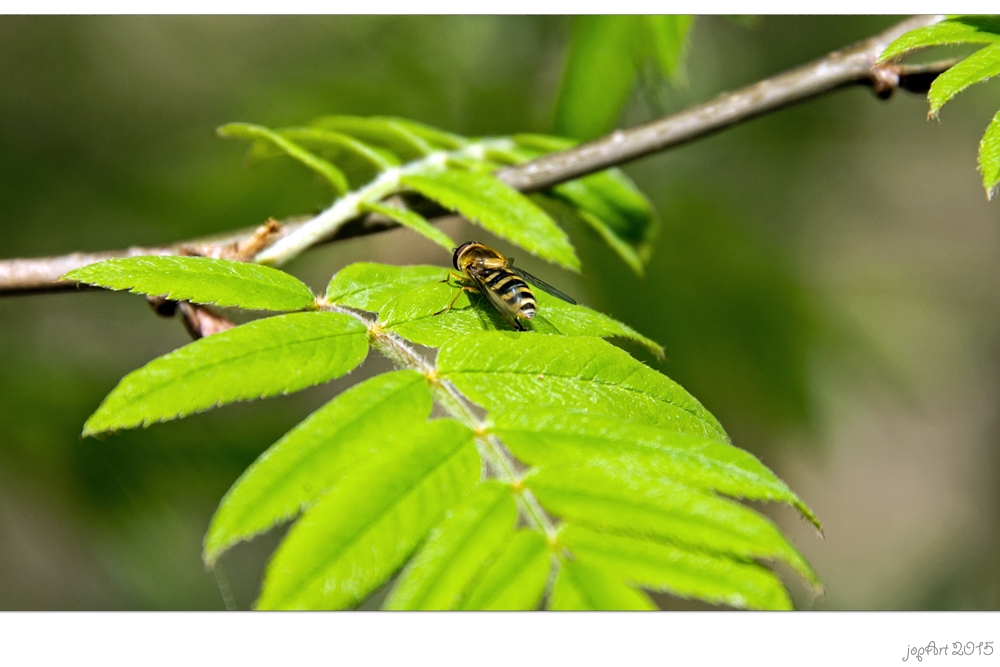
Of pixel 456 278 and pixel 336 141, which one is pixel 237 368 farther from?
pixel 336 141

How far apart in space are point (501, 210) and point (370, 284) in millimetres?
444

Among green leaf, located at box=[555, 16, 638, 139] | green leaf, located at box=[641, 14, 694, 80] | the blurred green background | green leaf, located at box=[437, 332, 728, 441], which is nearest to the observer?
green leaf, located at box=[437, 332, 728, 441]

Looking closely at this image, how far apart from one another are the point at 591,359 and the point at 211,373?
58cm

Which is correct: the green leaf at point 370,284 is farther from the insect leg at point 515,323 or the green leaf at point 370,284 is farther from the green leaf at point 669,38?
the green leaf at point 669,38

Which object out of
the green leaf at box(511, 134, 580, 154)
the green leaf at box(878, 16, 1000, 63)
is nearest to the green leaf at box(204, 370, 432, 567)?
the green leaf at box(878, 16, 1000, 63)

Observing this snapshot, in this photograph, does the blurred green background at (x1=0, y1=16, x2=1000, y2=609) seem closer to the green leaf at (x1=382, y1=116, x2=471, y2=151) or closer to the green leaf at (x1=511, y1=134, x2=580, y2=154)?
the green leaf at (x1=511, y1=134, x2=580, y2=154)

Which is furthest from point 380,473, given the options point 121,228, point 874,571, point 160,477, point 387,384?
point 874,571

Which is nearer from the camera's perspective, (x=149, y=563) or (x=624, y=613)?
(x=624, y=613)

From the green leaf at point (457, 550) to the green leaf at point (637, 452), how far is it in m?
0.10

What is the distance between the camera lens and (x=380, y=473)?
37.2 inches

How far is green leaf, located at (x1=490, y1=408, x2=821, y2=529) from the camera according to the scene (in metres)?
0.99

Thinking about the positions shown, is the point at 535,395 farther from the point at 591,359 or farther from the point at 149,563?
the point at 149,563

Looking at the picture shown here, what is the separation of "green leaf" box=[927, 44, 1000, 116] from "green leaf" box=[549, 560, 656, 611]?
1.00 metres

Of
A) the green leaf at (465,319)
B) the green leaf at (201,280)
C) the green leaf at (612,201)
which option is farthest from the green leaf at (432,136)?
the green leaf at (201,280)
